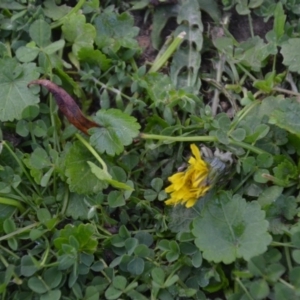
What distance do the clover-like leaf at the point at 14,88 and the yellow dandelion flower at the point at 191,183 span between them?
0.59 metres

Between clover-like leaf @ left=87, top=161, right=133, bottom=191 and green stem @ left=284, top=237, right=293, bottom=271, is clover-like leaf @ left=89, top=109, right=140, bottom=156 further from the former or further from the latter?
green stem @ left=284, top=237, right=293, bottom=271

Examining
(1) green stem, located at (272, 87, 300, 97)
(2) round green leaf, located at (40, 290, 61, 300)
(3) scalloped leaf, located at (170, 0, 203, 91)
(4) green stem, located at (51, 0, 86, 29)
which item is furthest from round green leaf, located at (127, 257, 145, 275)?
(4) green stem, located at (51, 0, 86, 29)

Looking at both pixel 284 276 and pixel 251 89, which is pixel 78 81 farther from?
pixel 284 276

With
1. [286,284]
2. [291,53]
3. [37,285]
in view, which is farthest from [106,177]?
[291,53]

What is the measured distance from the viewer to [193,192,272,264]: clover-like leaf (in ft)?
6.21

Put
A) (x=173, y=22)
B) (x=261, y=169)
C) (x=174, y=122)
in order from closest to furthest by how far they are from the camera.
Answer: (x=261, y=169)
(x=174, y=122)
(x=173, y=22)

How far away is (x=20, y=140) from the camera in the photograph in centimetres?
223

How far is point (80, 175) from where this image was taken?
2.11 metres

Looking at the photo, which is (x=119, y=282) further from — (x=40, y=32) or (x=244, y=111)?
(x=40, y=32)

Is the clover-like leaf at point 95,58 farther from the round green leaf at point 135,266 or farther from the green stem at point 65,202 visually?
the round green leaf at point 135,266

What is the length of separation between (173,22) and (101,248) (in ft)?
3.17

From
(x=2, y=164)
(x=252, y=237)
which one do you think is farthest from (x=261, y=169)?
(x=2, y=164)

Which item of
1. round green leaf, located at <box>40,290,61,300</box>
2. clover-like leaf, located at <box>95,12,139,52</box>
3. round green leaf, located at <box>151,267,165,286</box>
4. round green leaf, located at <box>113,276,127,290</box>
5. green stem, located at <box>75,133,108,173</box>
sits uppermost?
clover-like leaf, located at <box>95,12,139,52</box>

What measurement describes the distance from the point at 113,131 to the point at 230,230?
54 cm
